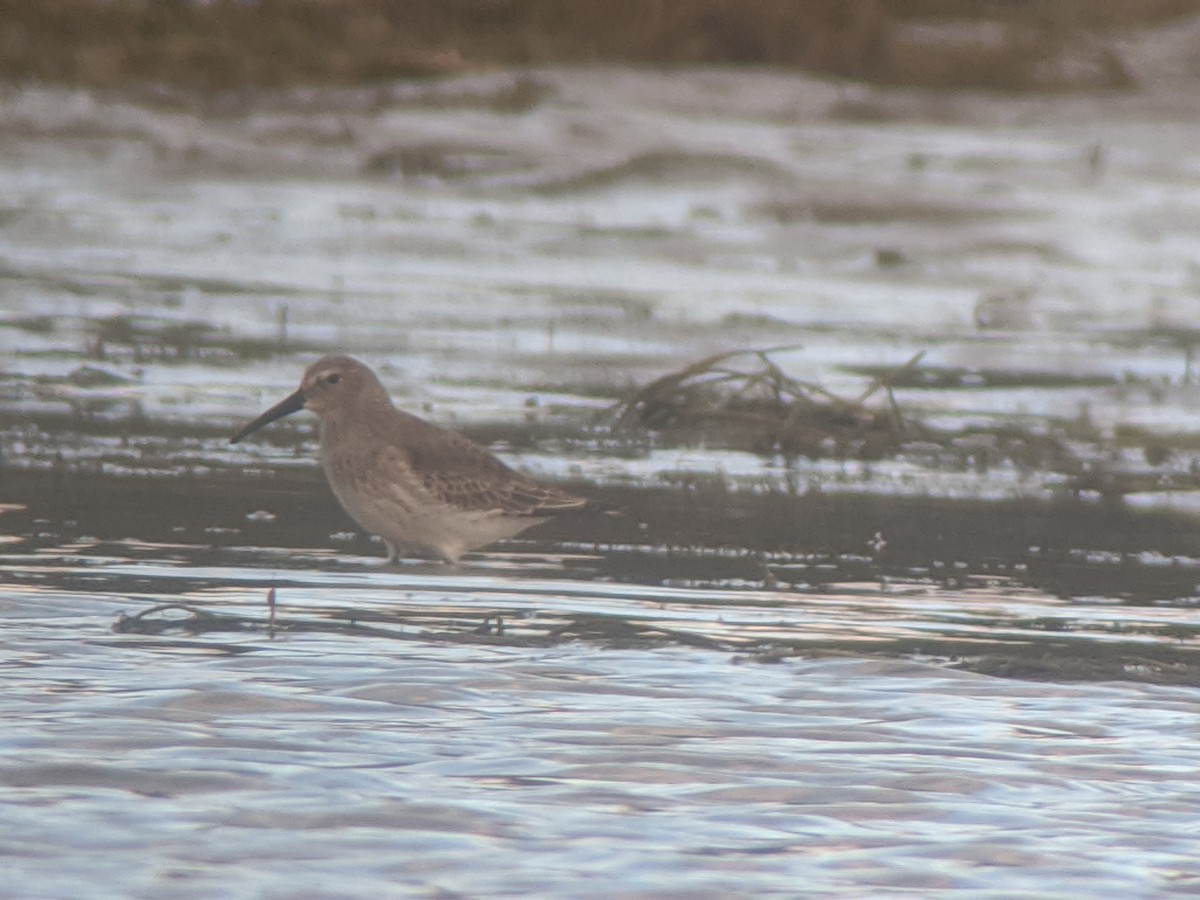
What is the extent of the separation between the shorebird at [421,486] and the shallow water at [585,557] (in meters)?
0.15

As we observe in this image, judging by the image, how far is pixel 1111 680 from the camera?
598 centimetres

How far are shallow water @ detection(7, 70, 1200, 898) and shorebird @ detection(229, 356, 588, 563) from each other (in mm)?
148

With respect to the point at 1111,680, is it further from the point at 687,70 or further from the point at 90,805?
the point at 687,70

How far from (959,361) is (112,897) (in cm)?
906

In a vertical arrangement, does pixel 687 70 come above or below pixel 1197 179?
above

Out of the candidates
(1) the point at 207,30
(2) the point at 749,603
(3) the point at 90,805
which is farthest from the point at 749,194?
(3) the point at 90,805

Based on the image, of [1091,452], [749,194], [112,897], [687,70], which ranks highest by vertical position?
[687,70]

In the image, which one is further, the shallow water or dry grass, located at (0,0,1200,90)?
dry grass, located at (0,0,1200,90)

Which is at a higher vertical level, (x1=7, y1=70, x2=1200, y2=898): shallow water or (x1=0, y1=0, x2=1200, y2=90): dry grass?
(x1=0, y1=0, x2=1200, y2=90): dry grass

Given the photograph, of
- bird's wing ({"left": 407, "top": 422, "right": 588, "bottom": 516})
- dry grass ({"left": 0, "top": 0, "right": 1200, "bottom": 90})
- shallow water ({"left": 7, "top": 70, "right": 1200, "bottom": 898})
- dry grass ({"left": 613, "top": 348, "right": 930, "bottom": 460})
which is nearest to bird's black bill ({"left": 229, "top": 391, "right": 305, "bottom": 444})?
shallow water ({"left": 7, "top": 70, "right": 1200, "bottom": 898})

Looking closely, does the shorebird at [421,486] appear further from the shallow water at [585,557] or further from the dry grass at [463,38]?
the dry grass at [463,38]

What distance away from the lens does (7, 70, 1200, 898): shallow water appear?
14.8 feet

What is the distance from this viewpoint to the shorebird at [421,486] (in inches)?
311

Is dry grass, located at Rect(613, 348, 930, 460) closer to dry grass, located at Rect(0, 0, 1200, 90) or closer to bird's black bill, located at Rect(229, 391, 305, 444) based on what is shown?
bird's black bill, located at Rect(229, 391, 305, 444)
